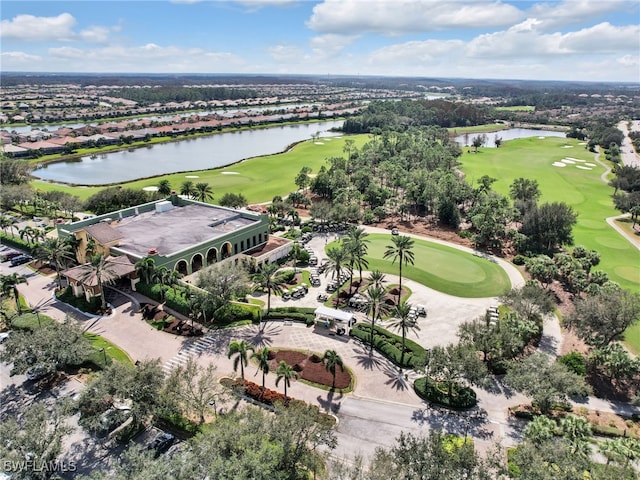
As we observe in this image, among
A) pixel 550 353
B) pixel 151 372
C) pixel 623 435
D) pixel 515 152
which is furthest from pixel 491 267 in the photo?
pixel 515 152

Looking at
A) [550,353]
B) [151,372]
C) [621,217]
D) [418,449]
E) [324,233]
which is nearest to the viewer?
[418,449]

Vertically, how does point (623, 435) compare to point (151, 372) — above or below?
below

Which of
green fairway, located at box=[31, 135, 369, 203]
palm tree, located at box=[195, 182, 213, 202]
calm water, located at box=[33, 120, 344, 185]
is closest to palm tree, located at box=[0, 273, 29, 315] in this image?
palm tree, located at box=[195, 182, 213, 202]

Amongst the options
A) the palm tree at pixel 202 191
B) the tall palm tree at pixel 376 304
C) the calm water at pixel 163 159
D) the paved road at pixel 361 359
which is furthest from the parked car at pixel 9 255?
the tall palm tree at pixel 376 304

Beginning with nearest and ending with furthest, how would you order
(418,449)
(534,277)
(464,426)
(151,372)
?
1. (418,449)
2. (151,372)
3. (464,426)
4. (534,277)

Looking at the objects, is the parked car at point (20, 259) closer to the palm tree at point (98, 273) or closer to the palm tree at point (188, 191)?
the palm tree at point (98, 273)

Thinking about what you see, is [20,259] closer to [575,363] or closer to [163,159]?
[575,363]

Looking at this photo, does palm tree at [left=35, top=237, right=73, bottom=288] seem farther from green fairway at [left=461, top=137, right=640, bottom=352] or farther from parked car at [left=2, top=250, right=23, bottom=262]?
green fairway at [left=461, top=137, right=640, bottom=352]

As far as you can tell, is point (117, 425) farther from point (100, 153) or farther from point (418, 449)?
point (100, 153)
